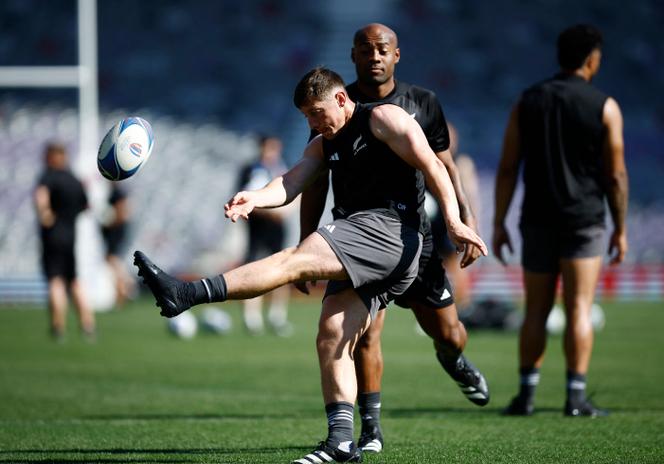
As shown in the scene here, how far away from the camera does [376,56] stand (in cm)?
579

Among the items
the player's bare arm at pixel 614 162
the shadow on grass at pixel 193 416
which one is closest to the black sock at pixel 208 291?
the shadow on grass at pixel 193 416

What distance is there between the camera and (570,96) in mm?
7141

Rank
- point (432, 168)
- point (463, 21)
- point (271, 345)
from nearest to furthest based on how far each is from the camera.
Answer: point (432, 168) → point (271, 345) → point (463, 21)

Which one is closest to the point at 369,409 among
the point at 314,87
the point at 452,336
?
the point at 452,336

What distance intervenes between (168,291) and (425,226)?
1.60 meters

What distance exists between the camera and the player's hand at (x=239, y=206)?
5141 mm

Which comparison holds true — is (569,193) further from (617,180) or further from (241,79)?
(241,79)

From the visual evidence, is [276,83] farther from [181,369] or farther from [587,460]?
[587,460]

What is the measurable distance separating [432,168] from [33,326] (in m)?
11.9

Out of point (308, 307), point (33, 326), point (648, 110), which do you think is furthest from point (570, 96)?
point (648, 110)

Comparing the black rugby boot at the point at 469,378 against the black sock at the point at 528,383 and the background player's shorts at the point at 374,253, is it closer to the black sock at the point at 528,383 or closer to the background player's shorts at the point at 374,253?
the black sock at the point at 528,383

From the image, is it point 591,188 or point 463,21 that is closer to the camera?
Result: point 591,188

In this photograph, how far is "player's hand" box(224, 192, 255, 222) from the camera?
202 inches

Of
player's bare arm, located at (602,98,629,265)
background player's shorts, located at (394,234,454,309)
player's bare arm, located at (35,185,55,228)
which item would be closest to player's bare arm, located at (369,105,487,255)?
background player's shorts, located at (394,234,454,309)
